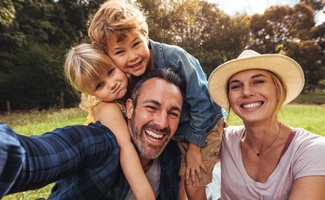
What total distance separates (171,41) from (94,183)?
21.9 meters

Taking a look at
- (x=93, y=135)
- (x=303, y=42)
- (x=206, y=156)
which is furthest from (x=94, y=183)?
(x=303, y=42)

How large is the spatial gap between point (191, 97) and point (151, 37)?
64.1 feet

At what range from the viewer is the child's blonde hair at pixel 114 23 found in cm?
281

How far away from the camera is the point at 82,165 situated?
208cm

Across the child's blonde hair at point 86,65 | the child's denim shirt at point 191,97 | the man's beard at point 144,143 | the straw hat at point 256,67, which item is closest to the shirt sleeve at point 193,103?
the child's denim shirt at point 191,97

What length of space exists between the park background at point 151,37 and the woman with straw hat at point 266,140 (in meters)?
3.45

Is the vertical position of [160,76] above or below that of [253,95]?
above

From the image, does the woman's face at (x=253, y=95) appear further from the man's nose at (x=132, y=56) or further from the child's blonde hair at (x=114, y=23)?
the child's blonde hair at (x=114, y=23)

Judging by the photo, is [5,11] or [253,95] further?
[5,11]

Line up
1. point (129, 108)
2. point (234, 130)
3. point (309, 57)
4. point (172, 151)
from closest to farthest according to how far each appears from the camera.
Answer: point (129, 108), point (172, 151), point (234, 130), point (309, 57)

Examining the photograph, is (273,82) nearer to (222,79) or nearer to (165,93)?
(222,79)

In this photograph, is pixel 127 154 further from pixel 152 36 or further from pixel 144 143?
pixel 152 36

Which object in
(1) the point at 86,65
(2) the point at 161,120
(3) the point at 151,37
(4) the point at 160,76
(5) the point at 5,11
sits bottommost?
(2) the point at 161,120

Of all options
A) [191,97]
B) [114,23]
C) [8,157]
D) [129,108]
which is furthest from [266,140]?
[8,157]
